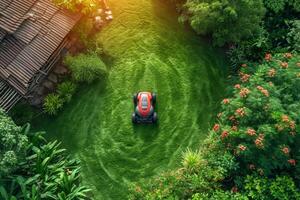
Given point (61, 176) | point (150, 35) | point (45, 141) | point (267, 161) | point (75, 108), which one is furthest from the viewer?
point (150, 35)

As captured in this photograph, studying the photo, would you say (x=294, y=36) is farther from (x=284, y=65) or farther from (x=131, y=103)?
(x=131, y=103)

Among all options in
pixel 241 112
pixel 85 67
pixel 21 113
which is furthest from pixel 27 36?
pixel 241 112

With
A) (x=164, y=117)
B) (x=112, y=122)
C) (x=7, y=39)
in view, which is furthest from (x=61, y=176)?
(x=7, y=39)

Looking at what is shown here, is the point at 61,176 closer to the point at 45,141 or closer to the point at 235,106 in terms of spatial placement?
the point at 45,141

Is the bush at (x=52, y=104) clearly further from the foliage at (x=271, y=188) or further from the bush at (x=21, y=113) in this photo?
the foliage at (x=271, y=188)

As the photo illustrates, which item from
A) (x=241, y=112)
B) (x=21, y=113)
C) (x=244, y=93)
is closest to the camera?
(x=241, y=112)

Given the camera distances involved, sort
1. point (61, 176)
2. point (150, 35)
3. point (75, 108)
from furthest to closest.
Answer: point (150, 35), point (75, 108), point (61, 176)
